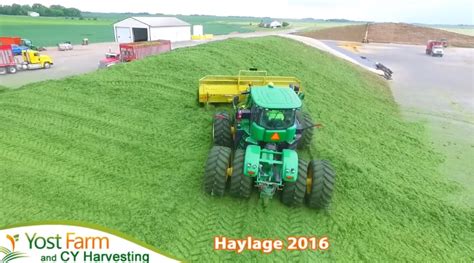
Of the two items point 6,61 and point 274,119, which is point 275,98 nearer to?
point 274,119

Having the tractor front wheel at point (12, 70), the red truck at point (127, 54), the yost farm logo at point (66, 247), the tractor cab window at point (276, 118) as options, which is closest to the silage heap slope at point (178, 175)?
the yost farm logo at point (66, 247)

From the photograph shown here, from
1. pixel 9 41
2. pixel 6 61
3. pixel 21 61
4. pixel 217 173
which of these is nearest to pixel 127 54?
pixel 6 61

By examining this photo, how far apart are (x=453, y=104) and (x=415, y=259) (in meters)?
12.3

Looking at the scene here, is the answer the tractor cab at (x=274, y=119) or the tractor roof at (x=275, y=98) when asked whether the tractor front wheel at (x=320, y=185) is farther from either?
the tractor roof at (x=275, y=98)

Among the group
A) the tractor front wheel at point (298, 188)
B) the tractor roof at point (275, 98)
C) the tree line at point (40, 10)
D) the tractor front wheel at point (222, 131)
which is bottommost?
the tractor front wheel at point (298, 188)

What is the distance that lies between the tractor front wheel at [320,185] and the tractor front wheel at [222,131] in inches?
89.2

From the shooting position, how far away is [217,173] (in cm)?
580

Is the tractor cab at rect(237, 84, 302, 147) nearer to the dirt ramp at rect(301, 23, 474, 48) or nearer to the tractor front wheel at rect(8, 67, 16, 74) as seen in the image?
the tractor front wheel at rect(8, 67, 16, 74)

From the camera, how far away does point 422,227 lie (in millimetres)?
5984

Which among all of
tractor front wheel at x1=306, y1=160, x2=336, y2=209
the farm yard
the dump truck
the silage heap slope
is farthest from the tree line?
tractor front wheel at x1=306, y1=160, x2=336, y2=209

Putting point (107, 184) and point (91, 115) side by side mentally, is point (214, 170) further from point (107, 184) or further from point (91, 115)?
point (91, 115)

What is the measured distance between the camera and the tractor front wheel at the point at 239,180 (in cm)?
573

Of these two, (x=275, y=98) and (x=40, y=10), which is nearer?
(x=275, y=98)

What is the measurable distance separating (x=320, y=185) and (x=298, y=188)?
0.38m
